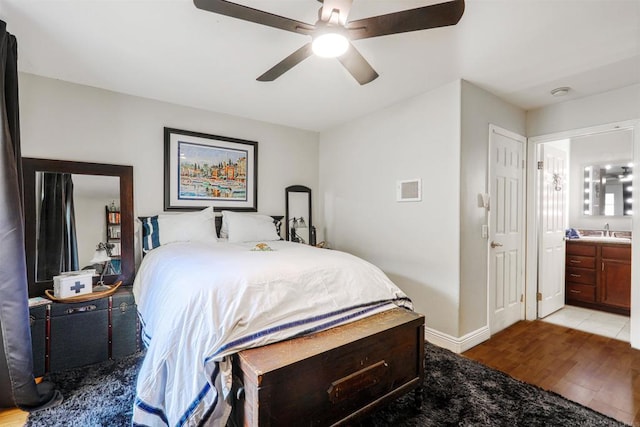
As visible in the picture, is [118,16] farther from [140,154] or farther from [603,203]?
[603,203]

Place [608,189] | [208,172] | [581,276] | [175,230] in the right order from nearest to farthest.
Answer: [175,230]
[208,172]
[581,276]
[608,189]

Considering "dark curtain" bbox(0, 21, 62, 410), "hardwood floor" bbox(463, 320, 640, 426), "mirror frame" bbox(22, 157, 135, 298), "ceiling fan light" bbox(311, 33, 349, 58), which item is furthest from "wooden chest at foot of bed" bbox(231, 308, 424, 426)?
"mirror frame" bbox(22, 157, 135, 298)

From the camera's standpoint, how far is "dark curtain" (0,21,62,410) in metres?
1.73

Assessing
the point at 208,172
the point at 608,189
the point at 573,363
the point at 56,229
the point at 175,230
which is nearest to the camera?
the point at 573,363

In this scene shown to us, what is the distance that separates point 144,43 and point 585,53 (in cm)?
320

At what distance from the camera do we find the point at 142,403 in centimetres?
129

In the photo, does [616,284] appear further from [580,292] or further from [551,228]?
[551,228]

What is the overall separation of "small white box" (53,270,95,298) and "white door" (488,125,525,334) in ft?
11.8

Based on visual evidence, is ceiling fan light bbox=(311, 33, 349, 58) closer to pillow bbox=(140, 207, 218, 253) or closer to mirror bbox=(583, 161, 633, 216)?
pillow bbox=(140, 207, 218, 253)

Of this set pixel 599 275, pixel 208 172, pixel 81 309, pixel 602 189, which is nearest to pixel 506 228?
pixel 599 275

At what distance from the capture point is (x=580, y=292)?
3.75 meters

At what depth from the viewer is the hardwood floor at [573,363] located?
6.29ft

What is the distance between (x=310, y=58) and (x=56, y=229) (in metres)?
2.58

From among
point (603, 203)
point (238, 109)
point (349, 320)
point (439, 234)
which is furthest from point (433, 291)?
point (603, 203)
